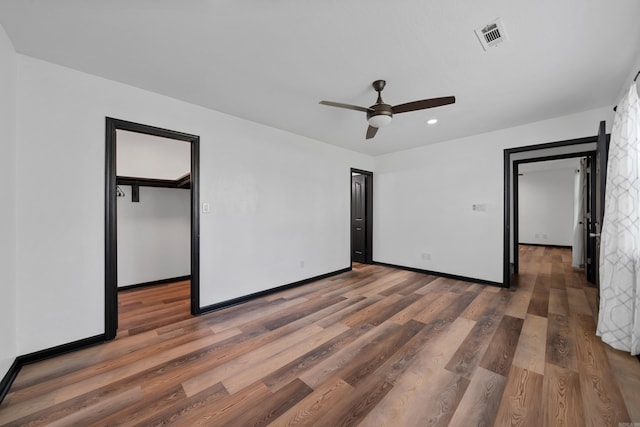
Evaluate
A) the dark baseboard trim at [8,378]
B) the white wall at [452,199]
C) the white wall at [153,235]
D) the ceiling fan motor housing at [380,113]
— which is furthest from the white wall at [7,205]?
the white wall at [452,199]

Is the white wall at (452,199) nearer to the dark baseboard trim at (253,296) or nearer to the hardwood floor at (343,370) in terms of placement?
the hardwood floor at (343,370)

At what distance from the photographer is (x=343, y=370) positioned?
1.86 m

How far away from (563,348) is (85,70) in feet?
15.9

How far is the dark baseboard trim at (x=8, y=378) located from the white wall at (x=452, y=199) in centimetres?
508

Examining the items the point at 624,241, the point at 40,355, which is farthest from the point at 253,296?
the point at 624,241

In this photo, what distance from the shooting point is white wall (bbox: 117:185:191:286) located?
3758 mm

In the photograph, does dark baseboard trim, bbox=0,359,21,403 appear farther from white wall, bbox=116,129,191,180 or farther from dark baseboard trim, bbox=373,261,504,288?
dark baseboard trim, bbox=373,261,504,288

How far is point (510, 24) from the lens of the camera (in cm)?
170

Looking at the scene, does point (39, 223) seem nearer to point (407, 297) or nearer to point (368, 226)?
point (407, 297)

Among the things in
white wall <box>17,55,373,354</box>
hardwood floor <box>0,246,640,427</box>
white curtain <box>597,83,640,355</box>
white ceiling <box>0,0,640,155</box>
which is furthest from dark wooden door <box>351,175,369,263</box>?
white curtain <box>597,83,640,355</box>

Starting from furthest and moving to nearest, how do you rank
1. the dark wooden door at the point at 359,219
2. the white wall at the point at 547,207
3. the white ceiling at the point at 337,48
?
the white wall at the point at 547,207
the dark wooden door at the point at 359,219
the white ceiling at the point at 337,48

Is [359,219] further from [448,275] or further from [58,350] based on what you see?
[58,350]

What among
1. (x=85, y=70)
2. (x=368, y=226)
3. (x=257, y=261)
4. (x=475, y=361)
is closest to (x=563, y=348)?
(x=475, y=361)

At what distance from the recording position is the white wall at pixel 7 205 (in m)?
1.68
